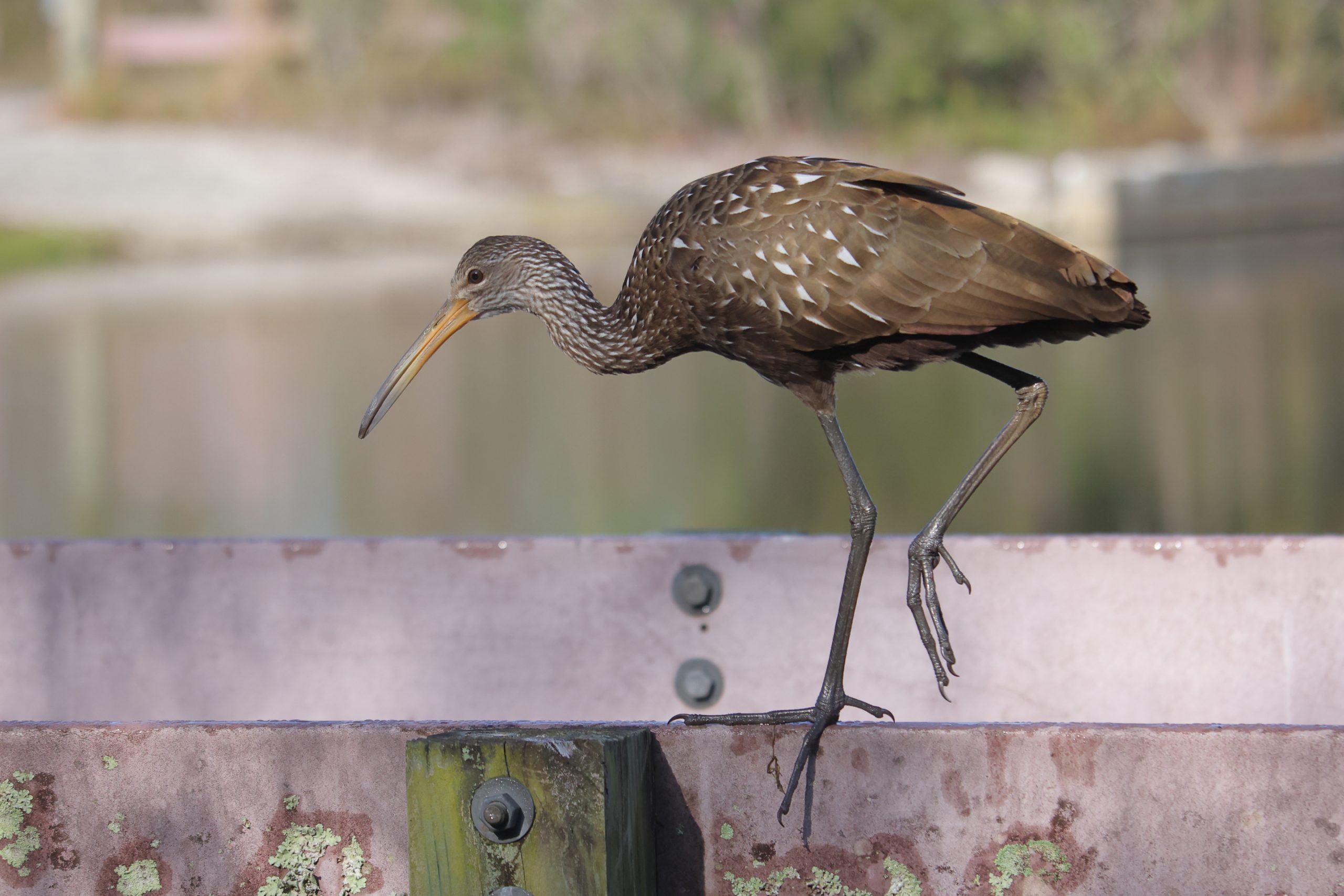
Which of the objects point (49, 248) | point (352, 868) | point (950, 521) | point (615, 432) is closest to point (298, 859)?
point (352, 868)

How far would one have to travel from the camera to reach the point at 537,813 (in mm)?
2434

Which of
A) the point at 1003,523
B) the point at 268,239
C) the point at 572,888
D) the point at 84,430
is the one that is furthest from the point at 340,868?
the point at 268,239

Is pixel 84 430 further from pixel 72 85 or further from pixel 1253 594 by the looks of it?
pixel 72 85

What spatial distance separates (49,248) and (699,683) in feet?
71.1

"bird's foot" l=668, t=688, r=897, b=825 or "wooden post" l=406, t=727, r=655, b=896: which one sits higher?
"bird's foot" l=668, t=688, r=897, b=825

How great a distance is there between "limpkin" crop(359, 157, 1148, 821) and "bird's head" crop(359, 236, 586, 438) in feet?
1.31

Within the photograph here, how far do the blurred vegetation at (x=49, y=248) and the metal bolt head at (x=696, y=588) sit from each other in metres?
20.2

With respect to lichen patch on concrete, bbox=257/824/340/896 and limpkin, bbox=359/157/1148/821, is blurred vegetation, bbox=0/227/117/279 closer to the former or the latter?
limpkin, bbox=359/157/1148/821

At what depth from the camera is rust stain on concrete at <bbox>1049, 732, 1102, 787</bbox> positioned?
251 centimetres

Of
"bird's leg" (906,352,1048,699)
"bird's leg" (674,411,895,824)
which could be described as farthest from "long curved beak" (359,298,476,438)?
"bird's leg" (906,352,1048,699)

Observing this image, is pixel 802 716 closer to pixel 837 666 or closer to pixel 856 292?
pixel 837 666

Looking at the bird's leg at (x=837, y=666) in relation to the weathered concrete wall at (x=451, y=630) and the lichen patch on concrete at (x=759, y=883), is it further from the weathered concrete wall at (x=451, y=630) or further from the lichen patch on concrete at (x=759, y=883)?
the weathered concrete wall at (x=451, y=630)

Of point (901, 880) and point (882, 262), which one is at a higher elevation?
point (882, 262)

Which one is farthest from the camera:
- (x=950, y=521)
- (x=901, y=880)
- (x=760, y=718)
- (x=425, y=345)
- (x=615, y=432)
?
(x=615, y=432)
